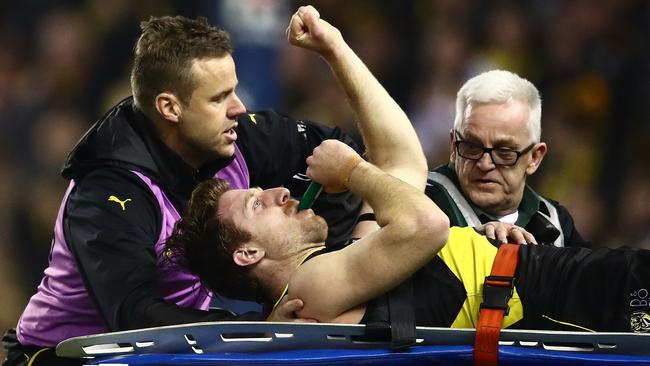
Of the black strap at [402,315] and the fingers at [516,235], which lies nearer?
the black strap at [402,315]

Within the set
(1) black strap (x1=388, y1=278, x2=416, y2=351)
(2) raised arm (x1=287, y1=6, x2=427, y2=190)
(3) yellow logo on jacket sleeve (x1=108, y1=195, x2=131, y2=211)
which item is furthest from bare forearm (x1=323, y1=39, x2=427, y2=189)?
(3) yellow logo on jacket sleeve (x1=108, y1=195, x2=131, y2=211)

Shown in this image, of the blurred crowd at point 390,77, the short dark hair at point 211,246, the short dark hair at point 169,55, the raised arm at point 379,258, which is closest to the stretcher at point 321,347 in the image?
the raised arm at point 379,258

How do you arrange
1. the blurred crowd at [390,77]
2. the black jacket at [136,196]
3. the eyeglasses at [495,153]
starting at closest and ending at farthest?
→ the black jacket at [136,196]
the eyeglasses at [495,153]
the blurred crowd at [390,77]

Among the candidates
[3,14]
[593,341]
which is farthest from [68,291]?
[3,14]

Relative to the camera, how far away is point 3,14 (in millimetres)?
6652

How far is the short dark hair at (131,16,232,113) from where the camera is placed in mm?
3727

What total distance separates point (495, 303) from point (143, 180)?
3.51 ft

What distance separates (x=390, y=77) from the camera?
6.40m

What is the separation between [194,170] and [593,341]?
1.35 meters

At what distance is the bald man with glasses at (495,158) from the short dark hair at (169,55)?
30.5 inches

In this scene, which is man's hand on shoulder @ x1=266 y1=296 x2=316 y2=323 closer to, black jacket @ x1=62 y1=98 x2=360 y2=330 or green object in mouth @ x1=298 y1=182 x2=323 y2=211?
black jacket @ x1=62 y1=98 x2=360 y2=330

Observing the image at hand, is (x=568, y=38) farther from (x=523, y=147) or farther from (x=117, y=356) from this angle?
(x=117, y=356)

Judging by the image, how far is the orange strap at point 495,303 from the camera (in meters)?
2.93

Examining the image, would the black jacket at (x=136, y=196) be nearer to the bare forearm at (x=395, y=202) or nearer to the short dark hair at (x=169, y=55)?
the short dark hair at (x=169, y=55)
